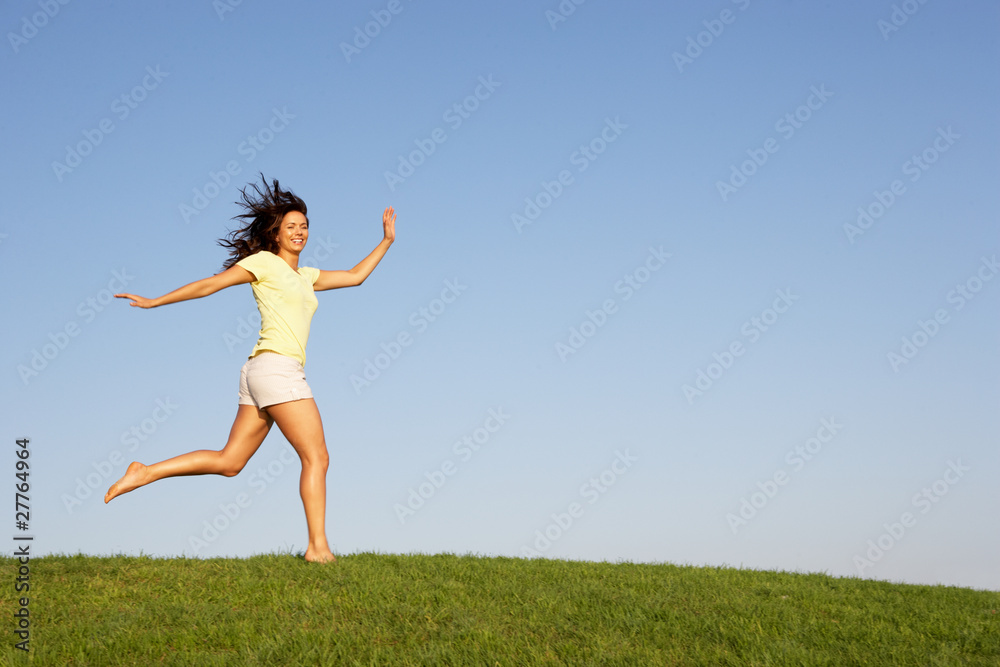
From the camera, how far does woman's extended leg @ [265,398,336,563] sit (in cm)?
785

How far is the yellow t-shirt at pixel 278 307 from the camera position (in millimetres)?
7996

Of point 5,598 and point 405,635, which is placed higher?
point 5,598

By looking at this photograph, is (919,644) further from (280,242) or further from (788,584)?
(280,242)

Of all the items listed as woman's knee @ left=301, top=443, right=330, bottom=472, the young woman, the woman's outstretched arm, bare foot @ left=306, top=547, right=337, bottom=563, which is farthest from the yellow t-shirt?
bare foot @ left=306, top=547, right=337, bottom=563

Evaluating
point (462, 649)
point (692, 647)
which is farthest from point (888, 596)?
point (462, 649)

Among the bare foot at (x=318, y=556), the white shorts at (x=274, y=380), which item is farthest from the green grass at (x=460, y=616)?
the white shorts at (x=274, y=380)

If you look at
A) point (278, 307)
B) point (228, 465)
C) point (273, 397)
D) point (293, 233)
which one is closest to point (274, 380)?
point (273, 397)

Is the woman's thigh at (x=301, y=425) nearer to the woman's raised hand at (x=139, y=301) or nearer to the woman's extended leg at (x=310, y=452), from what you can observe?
the woman's extended leg at (x=310, y=452)

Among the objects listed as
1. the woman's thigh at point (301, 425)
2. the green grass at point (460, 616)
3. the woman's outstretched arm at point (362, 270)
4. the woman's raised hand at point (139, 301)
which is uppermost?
the woman's outstretched arm at point (362, 270)

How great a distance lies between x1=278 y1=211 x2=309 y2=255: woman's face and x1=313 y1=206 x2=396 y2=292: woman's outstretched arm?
1.21ft

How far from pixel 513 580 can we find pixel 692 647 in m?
2.12

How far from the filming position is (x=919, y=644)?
6.45 m

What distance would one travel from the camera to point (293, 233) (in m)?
8.49

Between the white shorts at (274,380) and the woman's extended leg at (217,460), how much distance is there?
0.21 metres
